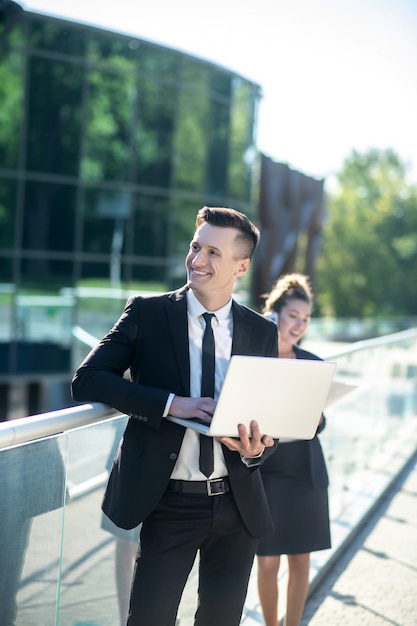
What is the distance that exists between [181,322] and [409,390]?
912 centimetres

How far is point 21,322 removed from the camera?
60.9 feet

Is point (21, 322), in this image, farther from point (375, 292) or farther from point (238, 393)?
point (375, 292)

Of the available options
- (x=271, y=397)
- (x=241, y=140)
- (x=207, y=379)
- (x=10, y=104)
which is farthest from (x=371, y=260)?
(x=271, y=397)

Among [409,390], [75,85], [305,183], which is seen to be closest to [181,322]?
[409,390]

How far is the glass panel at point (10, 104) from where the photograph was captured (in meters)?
18.5

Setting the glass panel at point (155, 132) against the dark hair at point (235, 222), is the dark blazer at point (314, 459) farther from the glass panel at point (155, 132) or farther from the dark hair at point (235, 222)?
the glass panel at point (155, 132)

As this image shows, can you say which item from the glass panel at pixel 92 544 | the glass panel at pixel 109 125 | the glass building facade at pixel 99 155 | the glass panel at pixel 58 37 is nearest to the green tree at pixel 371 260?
the glass building facade at pixel 99 155

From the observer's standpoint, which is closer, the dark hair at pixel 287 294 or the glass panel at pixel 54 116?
the dark hair at pixel 287 294

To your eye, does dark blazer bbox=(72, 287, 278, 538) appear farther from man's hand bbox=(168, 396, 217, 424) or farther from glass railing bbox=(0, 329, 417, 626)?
glass railing bbox=(0, 329, 417, 626)

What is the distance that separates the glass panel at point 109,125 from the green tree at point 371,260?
44424 millimetres

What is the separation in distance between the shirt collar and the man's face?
28 millimetres

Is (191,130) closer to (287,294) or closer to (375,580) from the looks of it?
(375,580)

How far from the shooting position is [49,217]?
62.8 feet

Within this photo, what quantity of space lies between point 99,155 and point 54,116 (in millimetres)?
1365
